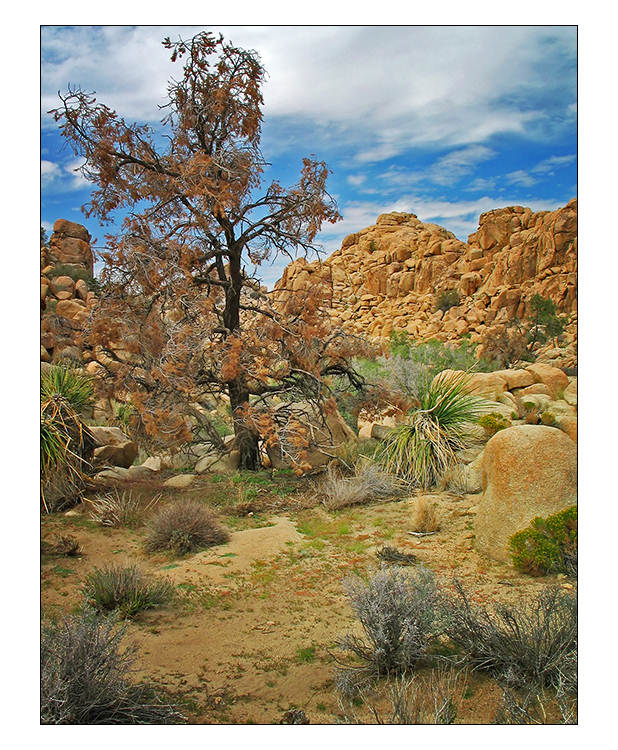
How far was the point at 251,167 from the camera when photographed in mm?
6902

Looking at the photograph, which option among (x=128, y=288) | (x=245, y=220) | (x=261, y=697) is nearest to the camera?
(x=261, y=697)

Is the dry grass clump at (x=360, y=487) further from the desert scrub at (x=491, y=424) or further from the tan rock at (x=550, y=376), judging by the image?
the tan rock at (x=550, y=376)

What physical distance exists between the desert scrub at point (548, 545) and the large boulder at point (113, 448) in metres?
5.49

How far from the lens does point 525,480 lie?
5.08 meters

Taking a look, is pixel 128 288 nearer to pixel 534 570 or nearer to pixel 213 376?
pixel 213 376

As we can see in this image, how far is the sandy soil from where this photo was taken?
322 centimetres

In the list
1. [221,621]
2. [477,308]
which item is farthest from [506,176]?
[477,308]

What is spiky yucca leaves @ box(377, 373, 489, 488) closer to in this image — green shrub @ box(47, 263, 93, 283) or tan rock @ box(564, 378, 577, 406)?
tan rock @ box(564, 378, 577, 406)

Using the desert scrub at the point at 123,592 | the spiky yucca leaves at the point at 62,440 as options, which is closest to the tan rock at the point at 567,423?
the desert scrub at the point at 123,592

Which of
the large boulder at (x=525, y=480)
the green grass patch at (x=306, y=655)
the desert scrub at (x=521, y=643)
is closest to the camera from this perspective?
the desert scrub at (x=521, y=643)

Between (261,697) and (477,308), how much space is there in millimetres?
17812

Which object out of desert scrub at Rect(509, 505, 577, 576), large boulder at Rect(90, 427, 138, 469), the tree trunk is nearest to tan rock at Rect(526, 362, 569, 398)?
the tree trunk

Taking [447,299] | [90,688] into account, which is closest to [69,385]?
[90,688]

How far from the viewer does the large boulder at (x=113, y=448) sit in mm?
8258
